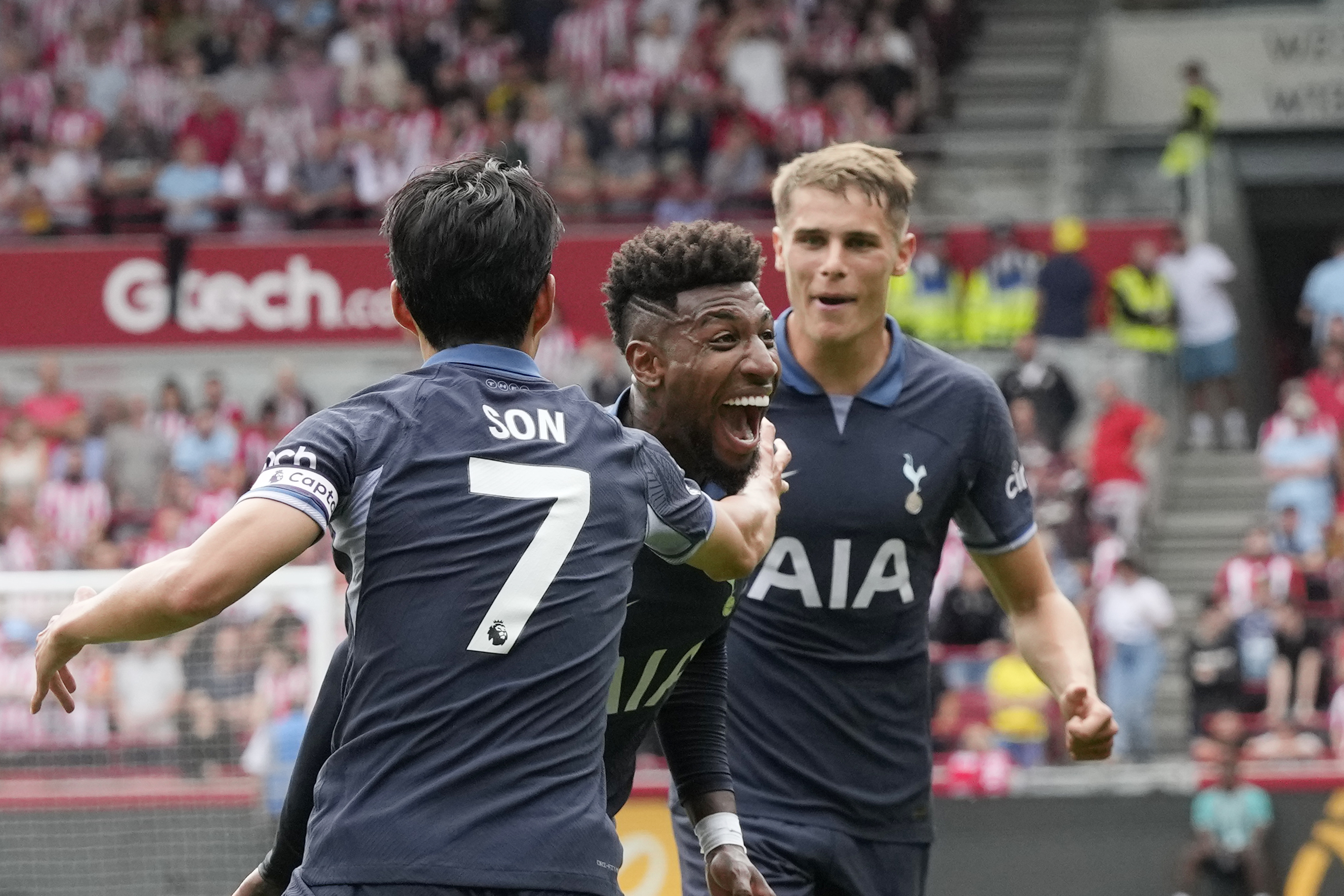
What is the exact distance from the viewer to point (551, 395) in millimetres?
3359

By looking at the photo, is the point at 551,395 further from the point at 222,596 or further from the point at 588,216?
the point at 588,216

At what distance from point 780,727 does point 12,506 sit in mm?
12658

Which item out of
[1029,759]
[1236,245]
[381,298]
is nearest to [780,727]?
[1029,759]

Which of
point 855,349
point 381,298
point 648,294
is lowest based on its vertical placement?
point 381,298

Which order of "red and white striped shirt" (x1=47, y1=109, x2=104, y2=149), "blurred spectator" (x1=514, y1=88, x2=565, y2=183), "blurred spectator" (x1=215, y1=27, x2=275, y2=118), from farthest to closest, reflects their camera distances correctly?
"blurred spectator" (x1=215, y1=27, x2=275, y2=118), "red and white striped shirt" (x1=47, y1=109, x2=104, y2=149), "blurred spectator" (x1=514, y1=88, x2=565, y2=183)

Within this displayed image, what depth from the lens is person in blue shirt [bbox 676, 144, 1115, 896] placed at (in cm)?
494

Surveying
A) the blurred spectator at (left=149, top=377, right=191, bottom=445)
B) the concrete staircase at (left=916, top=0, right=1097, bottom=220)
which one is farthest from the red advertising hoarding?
the concrete staircase at (left=916, top=0, right=1097, bottom=220)

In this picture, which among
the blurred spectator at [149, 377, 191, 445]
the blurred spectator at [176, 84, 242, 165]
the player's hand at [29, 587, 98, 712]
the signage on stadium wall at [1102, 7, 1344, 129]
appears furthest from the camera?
the signage on stadium wall at [1102, 7, 1344, 129]

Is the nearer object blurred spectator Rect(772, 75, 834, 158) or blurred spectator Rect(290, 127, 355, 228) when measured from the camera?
blurred spectator Rect(772, 75, 834, 158)

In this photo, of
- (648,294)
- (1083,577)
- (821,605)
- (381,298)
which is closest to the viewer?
(648,294)

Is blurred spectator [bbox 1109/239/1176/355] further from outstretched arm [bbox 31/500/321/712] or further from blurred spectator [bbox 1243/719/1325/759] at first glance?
outstretched arm [bbox 31/500/321/712]

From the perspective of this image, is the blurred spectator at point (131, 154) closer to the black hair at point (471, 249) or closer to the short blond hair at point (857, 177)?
the short blond hair at point (857, 177)

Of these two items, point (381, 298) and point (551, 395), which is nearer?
point (551, 395)

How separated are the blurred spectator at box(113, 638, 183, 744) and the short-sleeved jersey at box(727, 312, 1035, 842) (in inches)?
216
